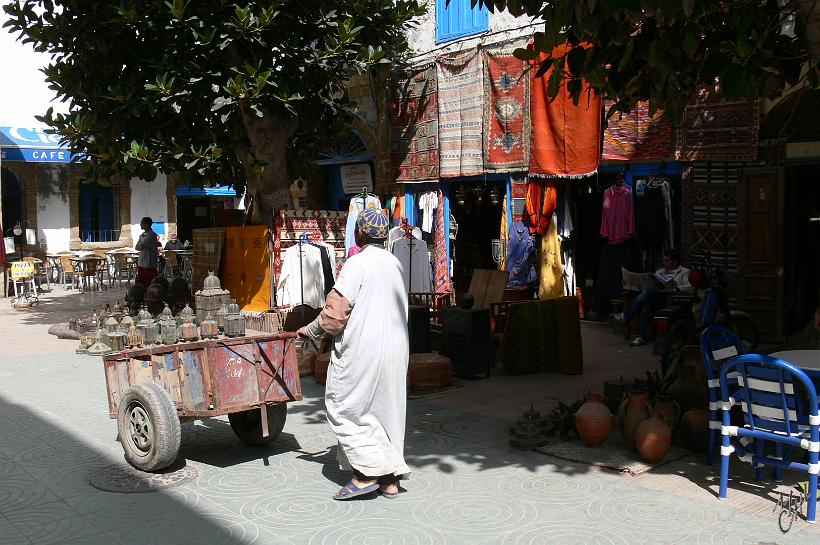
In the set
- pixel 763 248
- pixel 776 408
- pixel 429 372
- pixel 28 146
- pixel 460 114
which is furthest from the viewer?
pixel 28 146

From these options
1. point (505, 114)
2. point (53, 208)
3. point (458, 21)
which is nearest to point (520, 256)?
point (505, 114)

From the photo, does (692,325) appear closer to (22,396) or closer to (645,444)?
(645,444)

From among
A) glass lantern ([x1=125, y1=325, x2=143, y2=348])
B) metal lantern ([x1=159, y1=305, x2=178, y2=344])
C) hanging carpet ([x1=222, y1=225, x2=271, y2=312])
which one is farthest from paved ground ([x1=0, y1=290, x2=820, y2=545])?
hanging carpet ([x1=222, y1=225, x2=271, y2=312])

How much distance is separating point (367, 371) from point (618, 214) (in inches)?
302

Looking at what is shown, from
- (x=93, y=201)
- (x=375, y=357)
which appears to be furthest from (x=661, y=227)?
(x=93, y=201)

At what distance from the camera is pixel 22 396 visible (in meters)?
8.39

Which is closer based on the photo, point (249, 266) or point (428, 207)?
point (249, 266)

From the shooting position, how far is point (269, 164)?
1334cm

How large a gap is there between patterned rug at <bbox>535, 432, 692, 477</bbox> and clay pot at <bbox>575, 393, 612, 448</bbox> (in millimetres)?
78

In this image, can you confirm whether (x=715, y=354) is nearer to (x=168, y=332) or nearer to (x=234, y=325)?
(x=234, y=325)

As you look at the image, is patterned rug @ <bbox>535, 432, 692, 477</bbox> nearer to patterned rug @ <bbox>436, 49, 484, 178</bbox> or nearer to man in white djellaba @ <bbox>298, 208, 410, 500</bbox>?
man in white djellaba @ <bbox>298, 208, 410, 500</bbox>

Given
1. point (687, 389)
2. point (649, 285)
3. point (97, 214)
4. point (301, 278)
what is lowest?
point (687, 389)

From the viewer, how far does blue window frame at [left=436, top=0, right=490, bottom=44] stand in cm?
1349

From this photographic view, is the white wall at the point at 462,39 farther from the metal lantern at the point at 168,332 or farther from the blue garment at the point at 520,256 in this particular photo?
the metal lantern at the point at 168,332
